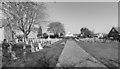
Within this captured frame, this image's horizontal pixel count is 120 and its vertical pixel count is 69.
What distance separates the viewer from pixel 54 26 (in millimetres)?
64875

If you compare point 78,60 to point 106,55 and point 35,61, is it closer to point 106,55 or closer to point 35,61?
point 35,61

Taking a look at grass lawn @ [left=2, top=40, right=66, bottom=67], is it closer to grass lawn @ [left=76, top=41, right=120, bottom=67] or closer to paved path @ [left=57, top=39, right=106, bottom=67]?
paved path @ [left=57, top=39, right=106, bottom=67]

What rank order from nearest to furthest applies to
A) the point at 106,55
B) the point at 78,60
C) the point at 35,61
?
the point at 35,61 → the point at 78,60 → the point at 106,55

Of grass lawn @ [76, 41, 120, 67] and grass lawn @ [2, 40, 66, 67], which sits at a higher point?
grass lawn @ [2, 40, 66, 67]

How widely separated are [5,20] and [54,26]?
50715mm

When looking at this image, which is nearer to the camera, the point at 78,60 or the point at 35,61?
the point at 35,61

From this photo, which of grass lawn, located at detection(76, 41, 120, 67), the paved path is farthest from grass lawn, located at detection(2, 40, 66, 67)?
grass lawn, located at detection(76, 41, 120, 67)

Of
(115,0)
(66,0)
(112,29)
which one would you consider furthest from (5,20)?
(112,29)

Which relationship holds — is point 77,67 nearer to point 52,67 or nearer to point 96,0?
point 52,67

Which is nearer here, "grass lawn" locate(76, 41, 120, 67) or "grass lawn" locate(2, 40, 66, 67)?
"grass lawn" locate(2, 40, 66, 67)

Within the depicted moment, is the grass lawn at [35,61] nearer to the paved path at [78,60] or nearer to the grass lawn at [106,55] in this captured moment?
the paved path at [78,60]

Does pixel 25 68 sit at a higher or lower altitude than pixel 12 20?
lower

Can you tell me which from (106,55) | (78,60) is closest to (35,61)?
(78,60)

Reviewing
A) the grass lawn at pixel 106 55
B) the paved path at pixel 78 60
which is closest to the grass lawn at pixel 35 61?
the paved path at pixel 78 60
